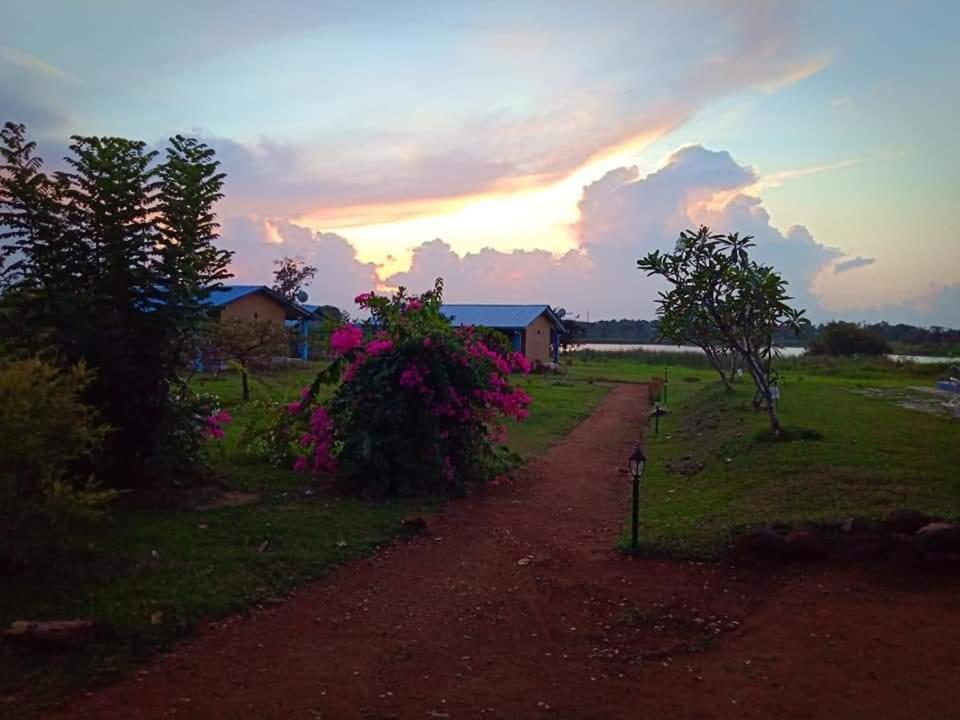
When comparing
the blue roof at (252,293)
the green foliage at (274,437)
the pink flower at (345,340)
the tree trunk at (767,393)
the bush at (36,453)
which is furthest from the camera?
the blue roof at (252,293)

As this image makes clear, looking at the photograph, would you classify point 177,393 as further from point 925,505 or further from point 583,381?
point 583,381

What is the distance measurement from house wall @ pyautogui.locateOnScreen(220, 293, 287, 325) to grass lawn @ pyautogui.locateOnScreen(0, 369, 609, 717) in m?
23.7

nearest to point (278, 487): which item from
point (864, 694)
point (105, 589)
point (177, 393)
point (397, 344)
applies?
point (177, 393)

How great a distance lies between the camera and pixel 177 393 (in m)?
9.66

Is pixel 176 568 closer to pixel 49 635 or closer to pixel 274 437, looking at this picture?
pixel 49 635

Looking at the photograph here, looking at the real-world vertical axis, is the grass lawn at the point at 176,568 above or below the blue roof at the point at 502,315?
below

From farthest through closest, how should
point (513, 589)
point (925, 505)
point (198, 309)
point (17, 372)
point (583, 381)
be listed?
1. point (583, 381)
2. point (198, 309)
3. point (925, 505)
4. point (513, 589)
5. point (17, 372)

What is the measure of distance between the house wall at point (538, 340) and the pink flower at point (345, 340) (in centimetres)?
3264

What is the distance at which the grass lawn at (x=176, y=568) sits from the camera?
494 centimetres

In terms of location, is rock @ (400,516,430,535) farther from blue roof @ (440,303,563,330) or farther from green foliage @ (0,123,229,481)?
blue roof @ (440,303,563,330)

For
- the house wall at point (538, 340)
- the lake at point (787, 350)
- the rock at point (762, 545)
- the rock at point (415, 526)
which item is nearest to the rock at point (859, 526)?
the rock at point (762, 545)

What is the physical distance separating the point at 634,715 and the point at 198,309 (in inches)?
270

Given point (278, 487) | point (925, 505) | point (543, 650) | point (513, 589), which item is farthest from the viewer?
point (278, 487)

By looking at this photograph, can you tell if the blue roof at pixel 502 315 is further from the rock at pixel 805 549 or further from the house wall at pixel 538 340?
the rock at pixel 805 549
